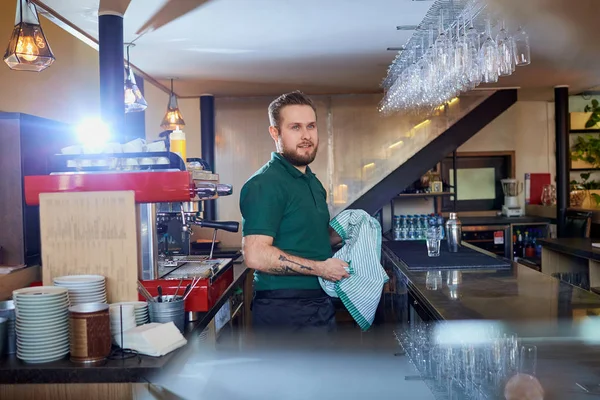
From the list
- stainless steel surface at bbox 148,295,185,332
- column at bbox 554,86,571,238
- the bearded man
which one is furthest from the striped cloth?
column at bbox 554,86,571,238

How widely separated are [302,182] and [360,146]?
4.87 meters

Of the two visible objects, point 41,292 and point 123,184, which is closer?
point 41,292

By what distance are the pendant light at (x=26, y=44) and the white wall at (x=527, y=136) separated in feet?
20.7

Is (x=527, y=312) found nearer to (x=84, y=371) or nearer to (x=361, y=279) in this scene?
(x=361, y=279)

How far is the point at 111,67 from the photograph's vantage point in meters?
3.74

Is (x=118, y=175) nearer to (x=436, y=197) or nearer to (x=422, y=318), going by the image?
(x=422, y=318)

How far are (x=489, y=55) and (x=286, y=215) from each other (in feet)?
5.77

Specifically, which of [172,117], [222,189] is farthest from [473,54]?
[172,117]

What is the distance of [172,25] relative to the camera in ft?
13.8

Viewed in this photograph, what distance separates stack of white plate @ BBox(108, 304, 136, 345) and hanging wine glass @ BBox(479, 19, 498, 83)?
247cm

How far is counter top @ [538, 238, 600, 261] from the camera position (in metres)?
4.34

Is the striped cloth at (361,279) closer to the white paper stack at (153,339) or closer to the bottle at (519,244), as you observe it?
the white paper stack at (153,339)

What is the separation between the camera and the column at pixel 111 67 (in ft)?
12.2

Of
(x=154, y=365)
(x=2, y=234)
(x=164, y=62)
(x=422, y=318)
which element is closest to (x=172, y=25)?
(x=164, y=62)
